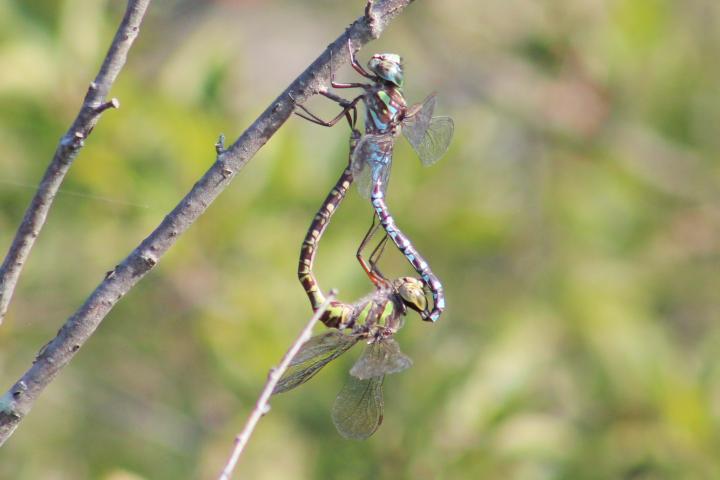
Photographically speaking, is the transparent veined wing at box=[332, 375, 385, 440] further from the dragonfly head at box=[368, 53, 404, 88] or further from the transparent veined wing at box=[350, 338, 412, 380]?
the dragonfly head at box=[368, 53, 404, 88]

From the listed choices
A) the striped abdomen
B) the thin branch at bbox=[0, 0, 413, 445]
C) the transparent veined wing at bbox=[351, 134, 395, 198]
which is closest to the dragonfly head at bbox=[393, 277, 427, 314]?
the striped abdomen

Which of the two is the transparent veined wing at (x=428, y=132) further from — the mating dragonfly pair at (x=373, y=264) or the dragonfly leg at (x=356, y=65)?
the dragonfly leg at (x=356, y=65)

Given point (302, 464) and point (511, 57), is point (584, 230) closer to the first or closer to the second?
point (511, 57)

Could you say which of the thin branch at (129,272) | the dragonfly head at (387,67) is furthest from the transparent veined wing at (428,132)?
the thin branch at (129,272)

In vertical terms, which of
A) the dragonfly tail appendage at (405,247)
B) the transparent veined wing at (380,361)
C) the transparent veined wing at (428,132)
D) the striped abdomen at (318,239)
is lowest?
the transparent veined wing at (380,361)

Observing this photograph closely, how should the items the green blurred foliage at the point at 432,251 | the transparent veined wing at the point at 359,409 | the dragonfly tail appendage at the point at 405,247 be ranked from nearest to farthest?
the dragonfly tail appendage at the point at 405,247 < the transparent veined wing at the point at 359,409 < the green blurred foliage at the point at 432,251

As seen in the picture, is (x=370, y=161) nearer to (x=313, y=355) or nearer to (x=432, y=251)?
(x=313, y=355)
